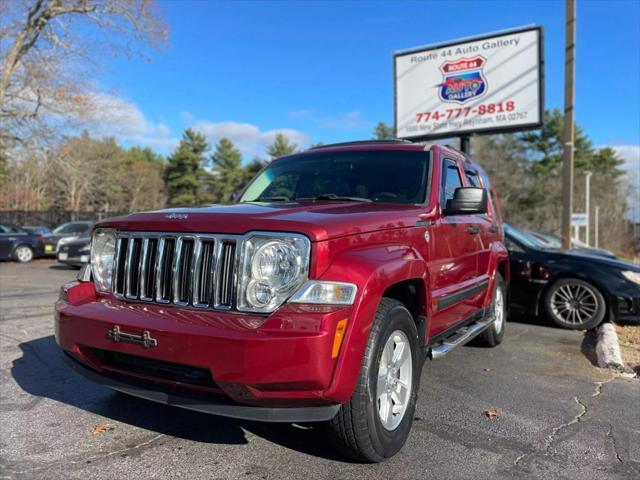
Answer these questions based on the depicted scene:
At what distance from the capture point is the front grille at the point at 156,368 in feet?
8.88

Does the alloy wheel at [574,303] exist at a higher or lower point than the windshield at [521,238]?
lower

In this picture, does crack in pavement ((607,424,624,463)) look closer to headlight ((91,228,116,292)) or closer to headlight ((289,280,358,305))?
headlight ((289,280,358,305))

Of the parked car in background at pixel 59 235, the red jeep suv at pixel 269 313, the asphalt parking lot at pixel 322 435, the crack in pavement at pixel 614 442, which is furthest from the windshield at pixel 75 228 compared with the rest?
the crack in pavement at pixel 614 442

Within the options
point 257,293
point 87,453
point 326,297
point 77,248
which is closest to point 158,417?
point 87,453

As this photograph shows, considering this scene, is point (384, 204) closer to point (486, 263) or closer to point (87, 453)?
point (486, 263)

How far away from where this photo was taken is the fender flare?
2.56 meters

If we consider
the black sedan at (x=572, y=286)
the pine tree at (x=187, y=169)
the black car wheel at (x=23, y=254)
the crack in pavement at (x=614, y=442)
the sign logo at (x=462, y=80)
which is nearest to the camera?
the crack in pavement at (x=614, y=442)

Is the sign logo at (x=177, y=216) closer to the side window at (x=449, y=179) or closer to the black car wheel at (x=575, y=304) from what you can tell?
the side window at (x=449, y=179)

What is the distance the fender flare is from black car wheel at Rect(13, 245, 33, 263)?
1788cm

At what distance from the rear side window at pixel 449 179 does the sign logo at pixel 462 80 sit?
914cm

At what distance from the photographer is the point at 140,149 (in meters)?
73.1

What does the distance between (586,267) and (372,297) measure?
18.5ft

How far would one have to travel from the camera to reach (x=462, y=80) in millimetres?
13391

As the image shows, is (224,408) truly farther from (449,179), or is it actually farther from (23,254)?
(23,254)
